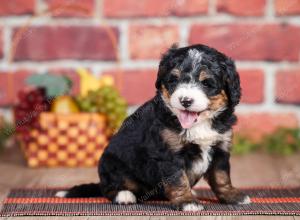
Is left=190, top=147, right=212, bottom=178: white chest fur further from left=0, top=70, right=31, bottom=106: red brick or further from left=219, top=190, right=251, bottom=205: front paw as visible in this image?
left=0, top=70, right=31, bottom=106: red brick

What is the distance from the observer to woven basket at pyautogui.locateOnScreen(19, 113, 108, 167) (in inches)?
160

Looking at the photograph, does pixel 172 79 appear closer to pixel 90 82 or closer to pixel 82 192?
pixel 82 192

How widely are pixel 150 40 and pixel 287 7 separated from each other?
2.95ft

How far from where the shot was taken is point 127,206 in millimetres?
2941

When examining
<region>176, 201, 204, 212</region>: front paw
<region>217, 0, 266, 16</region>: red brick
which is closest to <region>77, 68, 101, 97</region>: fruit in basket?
<region>217, 0, 266, 16</region>: red brick

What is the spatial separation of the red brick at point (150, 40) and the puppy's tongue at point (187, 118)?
→ 169cm

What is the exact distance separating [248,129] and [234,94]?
5.71 feet

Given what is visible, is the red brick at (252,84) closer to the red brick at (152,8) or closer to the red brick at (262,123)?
the red brick at (262,123)

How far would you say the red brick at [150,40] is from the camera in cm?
448

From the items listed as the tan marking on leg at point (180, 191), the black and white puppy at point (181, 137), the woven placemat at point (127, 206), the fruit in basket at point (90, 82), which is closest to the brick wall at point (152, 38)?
the fruit in basket at point (90, 82)

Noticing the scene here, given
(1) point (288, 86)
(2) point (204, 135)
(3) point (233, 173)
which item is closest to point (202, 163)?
(2) point (204, 135)

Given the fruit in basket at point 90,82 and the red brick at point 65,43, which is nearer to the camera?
the fruit in basket at point 90,82

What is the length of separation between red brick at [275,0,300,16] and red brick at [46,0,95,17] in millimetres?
1185

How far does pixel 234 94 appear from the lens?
2883mm
